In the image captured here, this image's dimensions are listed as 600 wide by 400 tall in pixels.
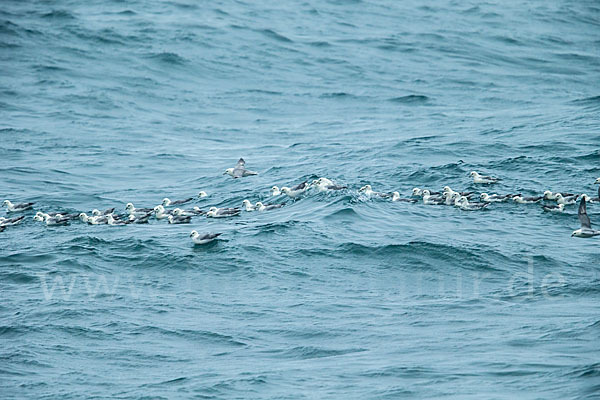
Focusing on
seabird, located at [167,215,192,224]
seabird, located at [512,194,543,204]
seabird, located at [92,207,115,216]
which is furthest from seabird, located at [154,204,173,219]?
seabird, located at [512,194,543,204]

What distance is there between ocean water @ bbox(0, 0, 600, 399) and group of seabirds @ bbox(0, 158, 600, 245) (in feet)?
1.08

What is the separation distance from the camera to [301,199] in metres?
26.5

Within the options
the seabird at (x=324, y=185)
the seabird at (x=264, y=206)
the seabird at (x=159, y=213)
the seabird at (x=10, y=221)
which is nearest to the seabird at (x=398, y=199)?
the seabird at (x=324, y=185)

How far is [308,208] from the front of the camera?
25484 millimetres

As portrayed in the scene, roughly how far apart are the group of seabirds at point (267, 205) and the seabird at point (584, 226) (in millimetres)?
1682

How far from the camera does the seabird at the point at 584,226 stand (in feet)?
70.1

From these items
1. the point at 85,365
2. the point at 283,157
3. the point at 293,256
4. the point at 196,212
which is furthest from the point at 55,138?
the point at 85,365

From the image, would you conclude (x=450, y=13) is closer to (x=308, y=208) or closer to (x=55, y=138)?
(x=55, y=138)

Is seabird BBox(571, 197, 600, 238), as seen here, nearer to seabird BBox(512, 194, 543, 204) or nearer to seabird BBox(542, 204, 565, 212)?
seabird BBox(542, 204, 565, 212)

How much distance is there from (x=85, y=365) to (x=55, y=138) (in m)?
19.3

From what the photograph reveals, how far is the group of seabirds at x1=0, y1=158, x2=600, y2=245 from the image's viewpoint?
23969mm

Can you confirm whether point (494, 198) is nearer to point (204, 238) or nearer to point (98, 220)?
point (204, 238)

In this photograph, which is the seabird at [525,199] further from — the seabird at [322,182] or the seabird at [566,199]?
the seabird at [322,182]

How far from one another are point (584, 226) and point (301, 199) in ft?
25.2
